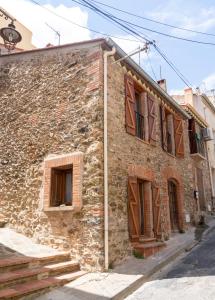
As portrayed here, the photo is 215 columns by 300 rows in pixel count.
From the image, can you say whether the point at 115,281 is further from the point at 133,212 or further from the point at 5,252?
the point at 5,252

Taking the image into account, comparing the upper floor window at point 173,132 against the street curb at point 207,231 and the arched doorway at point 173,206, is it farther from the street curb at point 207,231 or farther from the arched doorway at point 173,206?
the street curb at point 207,231

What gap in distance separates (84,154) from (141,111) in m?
3.32

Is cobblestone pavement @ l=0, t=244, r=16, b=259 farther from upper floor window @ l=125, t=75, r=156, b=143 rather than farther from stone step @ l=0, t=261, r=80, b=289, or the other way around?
upper floor window @ l=125, t=75, r=156, b=143

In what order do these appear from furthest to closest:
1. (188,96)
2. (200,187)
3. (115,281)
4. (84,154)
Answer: (188,96)
(200,187)
(84,154)
(115,281)

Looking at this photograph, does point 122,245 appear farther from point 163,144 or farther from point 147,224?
point 163,144

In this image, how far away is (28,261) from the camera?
617cm

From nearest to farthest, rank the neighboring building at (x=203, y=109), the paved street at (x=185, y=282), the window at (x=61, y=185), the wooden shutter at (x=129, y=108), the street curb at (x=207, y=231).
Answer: the paved street at (x=185, y=282) < the window at (x=61, y=185) < the wooden shutter at (x=129, y=108) < the street curb at (x=207, y=231) < the neighboring building at (x=203, y=109)

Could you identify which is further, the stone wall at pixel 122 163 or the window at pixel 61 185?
the window at pixel 61 185

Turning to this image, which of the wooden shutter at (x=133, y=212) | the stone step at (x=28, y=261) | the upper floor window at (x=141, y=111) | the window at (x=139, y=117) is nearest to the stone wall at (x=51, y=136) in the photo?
the stone step at (x=28, y=261)

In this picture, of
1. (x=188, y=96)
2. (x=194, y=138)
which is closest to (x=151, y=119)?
(x=194, y=138)

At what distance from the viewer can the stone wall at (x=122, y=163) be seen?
7.22 meters

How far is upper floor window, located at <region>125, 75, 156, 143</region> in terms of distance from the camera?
8867 mm

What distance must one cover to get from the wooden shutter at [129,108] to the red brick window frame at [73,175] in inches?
71.8

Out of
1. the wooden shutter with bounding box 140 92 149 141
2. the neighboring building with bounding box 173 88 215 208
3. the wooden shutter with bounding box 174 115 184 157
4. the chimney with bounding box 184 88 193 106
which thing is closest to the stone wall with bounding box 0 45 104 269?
the wooden shutter with bounding box 140 92 149 141
